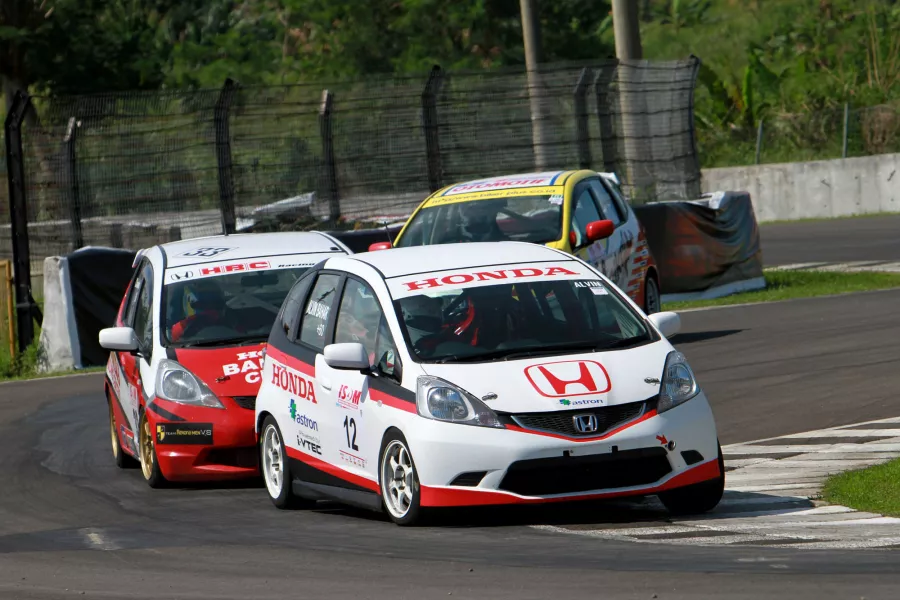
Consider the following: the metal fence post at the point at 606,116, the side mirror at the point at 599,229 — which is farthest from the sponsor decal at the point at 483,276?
the metal fence post at the point at 606,116

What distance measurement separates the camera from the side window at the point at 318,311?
32.5ft

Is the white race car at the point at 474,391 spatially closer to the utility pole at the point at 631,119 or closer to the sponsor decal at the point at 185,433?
the sponsor decal at the point at 185,433

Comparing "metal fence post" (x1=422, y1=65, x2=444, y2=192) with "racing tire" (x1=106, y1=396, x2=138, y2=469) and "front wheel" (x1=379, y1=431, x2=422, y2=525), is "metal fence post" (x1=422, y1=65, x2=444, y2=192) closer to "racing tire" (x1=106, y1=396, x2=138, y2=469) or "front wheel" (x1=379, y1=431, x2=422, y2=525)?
"racing tire" (x1=106, y1=396, x2=138, y2=469)

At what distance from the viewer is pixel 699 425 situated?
8578mm

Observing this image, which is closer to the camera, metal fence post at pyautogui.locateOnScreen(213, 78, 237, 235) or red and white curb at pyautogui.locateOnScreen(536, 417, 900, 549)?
red and white curb at pyautogui.locateOnScreen(536, 417, 900, 549)

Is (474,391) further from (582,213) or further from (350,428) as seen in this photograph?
(582,213)

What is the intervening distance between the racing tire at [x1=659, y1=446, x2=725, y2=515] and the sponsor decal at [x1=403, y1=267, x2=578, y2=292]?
1.60m

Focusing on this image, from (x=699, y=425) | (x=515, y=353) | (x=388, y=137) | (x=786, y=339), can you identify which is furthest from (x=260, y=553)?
(x=388, y=137)

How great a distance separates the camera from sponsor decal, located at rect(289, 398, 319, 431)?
9633 millimetres

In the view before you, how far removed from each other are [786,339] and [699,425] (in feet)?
28.3

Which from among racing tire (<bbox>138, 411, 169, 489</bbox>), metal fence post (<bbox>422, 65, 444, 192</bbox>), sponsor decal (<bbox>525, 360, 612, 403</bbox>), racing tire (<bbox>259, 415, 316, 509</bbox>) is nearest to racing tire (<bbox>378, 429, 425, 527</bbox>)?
sponsor decal (<bbox>525, 360, 612, 403</bbox>)

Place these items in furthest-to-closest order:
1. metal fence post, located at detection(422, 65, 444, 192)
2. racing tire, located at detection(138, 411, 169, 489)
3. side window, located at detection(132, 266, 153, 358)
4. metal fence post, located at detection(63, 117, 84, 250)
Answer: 1. metal fence post, located at detection(422, 65, 444, 192)
2. metal fence post, located at detection(63, 117, 84, 250)
3. side window, located at detection(132, 266, 153, 358)
4. racing tire, located at detection(138, 411, 169, 489)

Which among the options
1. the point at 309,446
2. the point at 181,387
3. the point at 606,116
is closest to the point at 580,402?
the point at 309,446

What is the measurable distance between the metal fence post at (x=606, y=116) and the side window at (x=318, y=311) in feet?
45.0
